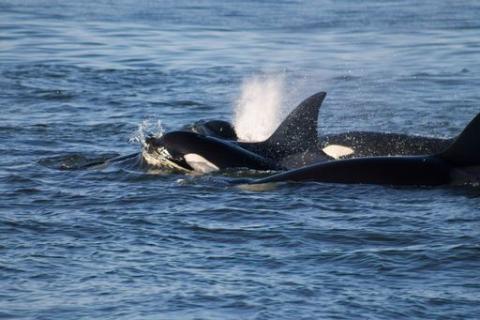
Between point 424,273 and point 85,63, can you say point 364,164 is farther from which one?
point 85,63

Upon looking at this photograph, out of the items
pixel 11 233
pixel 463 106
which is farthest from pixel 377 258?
pixel 463 106

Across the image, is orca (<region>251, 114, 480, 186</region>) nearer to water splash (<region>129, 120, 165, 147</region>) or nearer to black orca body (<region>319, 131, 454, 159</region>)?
black orca body (<region>319, 131, 454, 159</region>)

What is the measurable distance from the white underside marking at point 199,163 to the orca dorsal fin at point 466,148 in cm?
236

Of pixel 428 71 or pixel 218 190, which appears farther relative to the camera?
pixel 428 71

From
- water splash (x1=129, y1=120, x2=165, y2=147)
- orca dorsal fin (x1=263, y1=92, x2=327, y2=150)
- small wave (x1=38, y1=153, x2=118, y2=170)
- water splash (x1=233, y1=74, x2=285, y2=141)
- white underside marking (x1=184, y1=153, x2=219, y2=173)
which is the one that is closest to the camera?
white underside marking (x1=184, y1=153, x2=219, y2=173)

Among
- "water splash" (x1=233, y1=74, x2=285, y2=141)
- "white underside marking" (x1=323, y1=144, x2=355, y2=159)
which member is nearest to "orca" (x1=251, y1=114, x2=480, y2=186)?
"white underside marking" (x1=323, y1=144, x2=355, y2=159)

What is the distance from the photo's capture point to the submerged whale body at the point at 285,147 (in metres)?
12.3

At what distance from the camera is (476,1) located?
2839 centimetres

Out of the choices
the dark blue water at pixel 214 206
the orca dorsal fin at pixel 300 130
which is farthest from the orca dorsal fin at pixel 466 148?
the orca dorsal fin at pixel 300 130

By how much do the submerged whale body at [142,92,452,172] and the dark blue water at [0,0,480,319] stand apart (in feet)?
1.08

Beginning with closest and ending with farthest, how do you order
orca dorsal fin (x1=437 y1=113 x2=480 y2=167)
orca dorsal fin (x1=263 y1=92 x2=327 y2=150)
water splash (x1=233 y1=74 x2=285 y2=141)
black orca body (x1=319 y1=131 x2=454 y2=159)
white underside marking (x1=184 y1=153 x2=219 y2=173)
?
1. orca dorsal fin (x1=437 y1=113 x2=480 y2=167)
2. white underside marking (x1=184 y1=153 x2=219 y2=173)
3. black orca body (x1=319 y1=131 x2=454 y2=159)
4. orca dorsal fin (x1=263 y1=92 x2=327 y2=150)
5. water splash (x1=233 y1=74 x2=285 y2=141)

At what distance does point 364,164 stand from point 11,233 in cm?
331

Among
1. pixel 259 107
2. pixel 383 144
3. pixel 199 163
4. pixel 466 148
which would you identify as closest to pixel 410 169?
pixel 466 148

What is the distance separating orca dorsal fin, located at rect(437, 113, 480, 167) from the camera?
34.8ft
